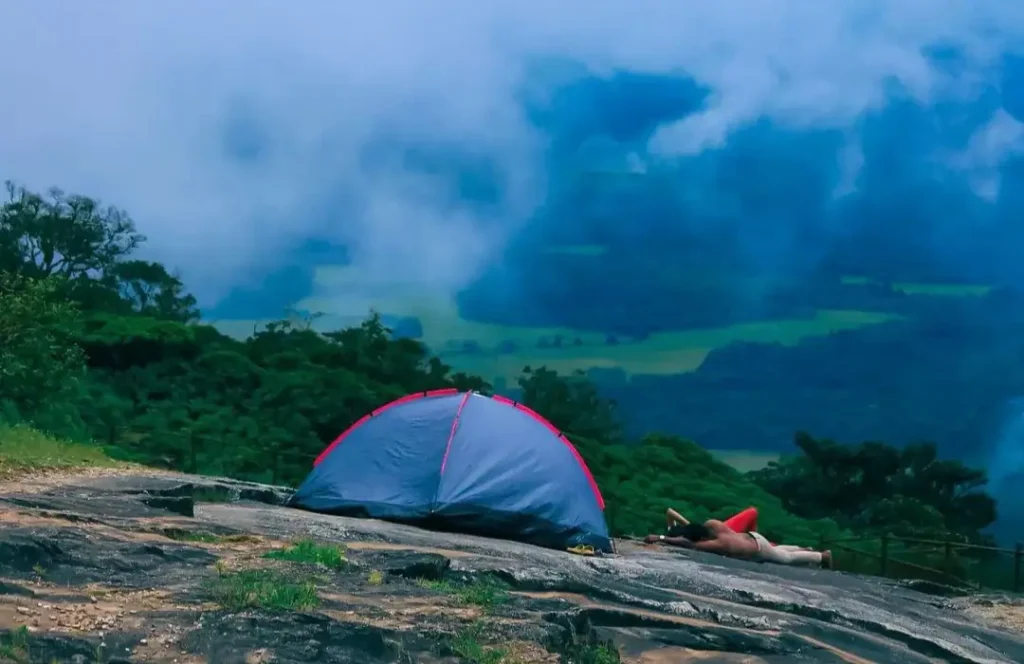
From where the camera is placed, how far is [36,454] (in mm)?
10688

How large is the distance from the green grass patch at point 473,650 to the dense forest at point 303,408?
13.9m

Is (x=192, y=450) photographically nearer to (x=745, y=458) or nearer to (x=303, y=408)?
(x=303, y=408)

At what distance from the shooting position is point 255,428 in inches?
853

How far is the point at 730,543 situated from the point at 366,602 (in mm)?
6494

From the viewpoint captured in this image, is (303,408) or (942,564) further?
(303,408)

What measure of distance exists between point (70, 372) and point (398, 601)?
13.4 metres

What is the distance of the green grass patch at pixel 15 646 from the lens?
4.39 metres

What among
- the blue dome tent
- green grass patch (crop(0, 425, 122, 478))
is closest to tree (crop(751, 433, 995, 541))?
the blue dome tent

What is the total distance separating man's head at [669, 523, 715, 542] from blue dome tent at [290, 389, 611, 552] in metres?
1.42

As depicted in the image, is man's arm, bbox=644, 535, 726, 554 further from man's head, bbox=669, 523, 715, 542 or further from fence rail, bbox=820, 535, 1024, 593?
fence rail, bbox=820, 535, 1024, 593

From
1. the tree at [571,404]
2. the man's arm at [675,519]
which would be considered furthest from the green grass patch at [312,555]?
the tree at [571,404]

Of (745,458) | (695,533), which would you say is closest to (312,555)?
(695,533)

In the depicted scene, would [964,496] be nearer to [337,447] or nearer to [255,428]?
[255,428]

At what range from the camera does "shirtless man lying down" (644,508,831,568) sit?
11.5m
